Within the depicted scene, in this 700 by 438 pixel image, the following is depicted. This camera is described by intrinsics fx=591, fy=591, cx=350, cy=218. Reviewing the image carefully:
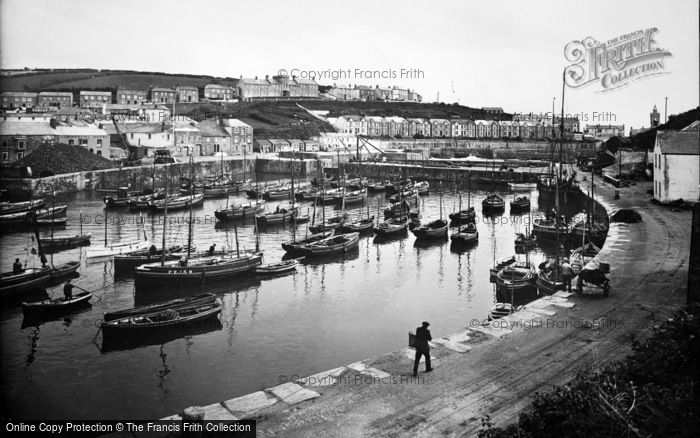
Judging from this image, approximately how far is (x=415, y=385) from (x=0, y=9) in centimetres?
1084

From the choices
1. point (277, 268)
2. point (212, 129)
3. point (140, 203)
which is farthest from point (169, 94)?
point (277, 268)

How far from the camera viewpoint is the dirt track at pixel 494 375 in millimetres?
11125

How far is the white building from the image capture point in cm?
3897

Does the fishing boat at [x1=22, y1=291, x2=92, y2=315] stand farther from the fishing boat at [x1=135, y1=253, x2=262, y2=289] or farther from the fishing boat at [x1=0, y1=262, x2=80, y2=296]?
the fishing boat at [x1=135, y1=253, x2=262, y2=289]

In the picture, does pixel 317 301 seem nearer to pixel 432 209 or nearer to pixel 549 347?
pixel 549 347

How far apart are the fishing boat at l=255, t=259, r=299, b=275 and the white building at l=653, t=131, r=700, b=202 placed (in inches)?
1025

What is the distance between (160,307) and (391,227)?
22.6 metres

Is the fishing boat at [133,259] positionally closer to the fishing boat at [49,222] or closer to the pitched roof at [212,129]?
the fishing boat at [49,222]

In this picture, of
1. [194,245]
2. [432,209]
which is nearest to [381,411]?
[194,245]

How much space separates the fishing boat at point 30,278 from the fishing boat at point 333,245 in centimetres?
1315

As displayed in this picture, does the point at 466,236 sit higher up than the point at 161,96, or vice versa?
the point at 161,96

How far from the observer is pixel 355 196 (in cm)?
6100

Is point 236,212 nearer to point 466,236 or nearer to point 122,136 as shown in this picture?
point 466,236

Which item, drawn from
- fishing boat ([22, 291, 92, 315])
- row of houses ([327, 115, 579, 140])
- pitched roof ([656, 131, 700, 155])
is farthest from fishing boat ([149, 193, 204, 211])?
row of houses ([327, 115, 579, 140])
